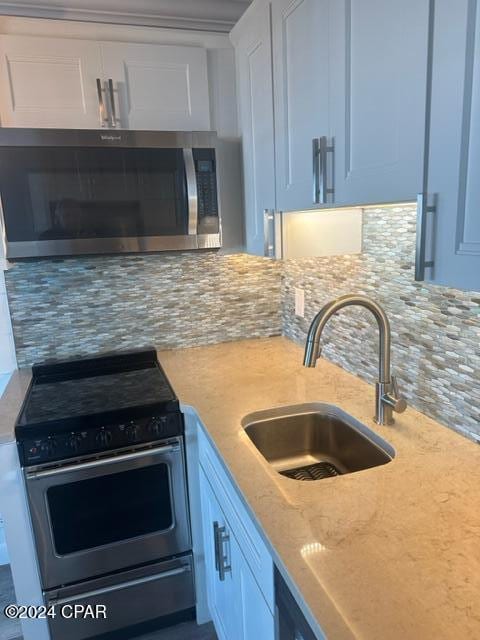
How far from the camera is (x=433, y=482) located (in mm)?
1032

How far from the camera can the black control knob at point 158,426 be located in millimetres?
1615

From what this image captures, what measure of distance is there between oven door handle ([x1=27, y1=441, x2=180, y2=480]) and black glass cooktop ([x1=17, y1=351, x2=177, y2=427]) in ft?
0.56

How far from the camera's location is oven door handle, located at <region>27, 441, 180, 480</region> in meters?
1.52

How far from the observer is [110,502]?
5.35 ft

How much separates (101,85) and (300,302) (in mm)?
1225

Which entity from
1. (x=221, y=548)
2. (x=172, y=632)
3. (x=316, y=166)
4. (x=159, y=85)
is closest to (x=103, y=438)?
(x=221, y=548)

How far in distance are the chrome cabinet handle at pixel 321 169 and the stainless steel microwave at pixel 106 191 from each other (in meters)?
0.69

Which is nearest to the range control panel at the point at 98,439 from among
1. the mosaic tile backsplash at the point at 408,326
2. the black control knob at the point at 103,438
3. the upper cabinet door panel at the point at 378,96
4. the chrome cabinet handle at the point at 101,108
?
the black control knob at the point at 103,438

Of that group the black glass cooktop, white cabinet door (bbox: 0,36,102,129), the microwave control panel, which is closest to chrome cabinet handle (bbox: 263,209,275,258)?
the microwave control panel

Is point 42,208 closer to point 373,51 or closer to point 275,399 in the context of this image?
point 275,399

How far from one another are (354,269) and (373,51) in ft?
2.66

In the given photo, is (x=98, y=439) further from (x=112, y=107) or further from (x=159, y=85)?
(x=159, y=85)

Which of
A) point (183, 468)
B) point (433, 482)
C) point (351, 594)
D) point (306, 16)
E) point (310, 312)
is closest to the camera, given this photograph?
point (351, 594)

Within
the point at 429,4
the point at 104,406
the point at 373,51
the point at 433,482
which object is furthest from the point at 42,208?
the point at 433,482
